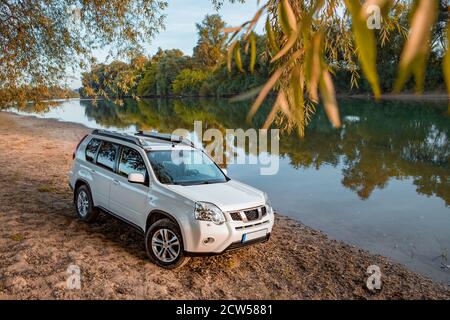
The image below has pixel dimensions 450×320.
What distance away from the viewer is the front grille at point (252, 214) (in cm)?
584

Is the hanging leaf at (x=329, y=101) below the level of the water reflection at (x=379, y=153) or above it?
above

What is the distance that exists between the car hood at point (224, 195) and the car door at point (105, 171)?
1.75 metres

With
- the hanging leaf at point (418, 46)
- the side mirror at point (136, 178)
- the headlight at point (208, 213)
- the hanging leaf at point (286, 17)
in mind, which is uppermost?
the hanging leaf at point (286, 17)

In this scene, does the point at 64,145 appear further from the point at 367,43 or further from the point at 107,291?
the point at 367,43

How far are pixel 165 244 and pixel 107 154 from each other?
2.57 meters

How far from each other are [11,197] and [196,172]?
→ 5.81 metres

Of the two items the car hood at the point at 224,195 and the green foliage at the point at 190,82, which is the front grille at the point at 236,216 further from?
the green foliage at the point at 190,82

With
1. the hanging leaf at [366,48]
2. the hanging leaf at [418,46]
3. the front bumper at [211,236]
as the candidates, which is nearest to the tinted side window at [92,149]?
the front bumper at [211,236]

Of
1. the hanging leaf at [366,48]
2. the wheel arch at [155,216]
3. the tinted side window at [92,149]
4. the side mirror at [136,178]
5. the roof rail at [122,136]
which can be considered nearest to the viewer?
the hanging leaf at [366,48]

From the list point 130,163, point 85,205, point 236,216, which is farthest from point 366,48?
Answer: point 85,205

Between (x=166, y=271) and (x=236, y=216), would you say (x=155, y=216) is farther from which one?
(x=236, y=216)

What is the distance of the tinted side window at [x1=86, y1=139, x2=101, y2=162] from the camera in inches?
308

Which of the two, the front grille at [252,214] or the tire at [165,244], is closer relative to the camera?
the tire at [165,244]
